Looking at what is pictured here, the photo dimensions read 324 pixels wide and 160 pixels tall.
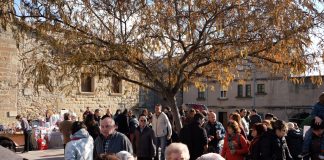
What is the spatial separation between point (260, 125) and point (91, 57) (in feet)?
10.8

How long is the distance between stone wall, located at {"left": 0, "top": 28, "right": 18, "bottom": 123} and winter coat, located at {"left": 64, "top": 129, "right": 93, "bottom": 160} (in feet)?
59.5

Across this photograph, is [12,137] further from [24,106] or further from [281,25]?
[281,25]

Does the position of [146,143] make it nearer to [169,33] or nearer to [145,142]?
[145,142]

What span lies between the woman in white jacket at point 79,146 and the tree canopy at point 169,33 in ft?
8.84

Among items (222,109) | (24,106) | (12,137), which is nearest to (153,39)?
(12,137)

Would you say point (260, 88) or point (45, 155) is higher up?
point (260, 88)

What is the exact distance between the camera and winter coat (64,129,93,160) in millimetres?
5672

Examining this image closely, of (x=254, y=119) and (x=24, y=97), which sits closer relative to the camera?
(x=254, y=119)

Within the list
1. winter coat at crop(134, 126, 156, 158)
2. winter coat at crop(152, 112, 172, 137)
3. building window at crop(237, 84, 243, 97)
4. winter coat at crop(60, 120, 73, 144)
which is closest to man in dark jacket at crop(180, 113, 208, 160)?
winter coat at crop(134, 126, 156, 158)

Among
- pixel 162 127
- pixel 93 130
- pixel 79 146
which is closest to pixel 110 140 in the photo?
pixel 79 146

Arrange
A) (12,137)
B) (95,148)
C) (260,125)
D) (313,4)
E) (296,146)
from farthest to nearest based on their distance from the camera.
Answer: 1. (12,137)
2. (296,146)
3. (313,4)
4. (260,125)
5. (95,148)

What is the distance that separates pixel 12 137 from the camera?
17188mm

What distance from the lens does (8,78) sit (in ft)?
77.5

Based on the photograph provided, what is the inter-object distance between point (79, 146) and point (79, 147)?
0.07 ft
